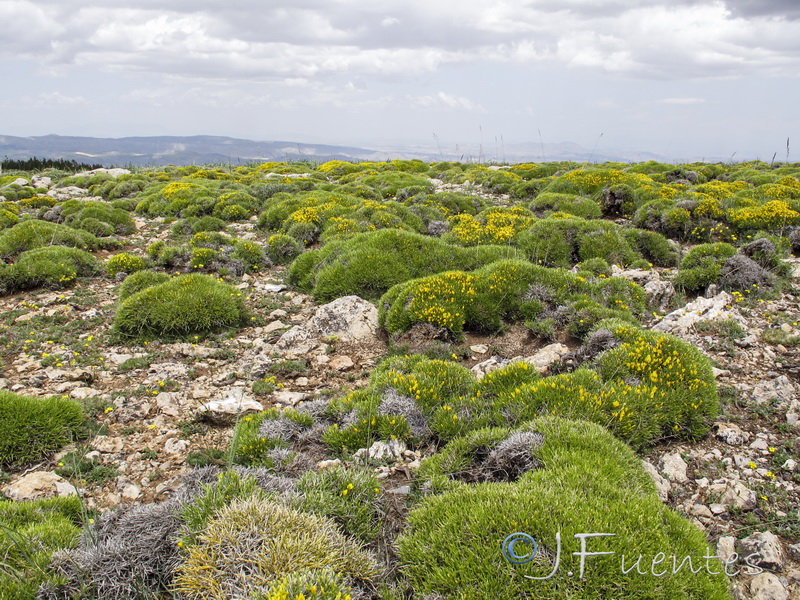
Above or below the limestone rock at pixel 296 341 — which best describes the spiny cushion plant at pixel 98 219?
above

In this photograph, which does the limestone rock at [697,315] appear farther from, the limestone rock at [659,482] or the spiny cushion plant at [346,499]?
the spiny cushion plant at [346,499]

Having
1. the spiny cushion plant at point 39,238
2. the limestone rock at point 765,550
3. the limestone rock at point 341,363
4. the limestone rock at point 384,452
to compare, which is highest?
the spiny cushion plant at point 39,238

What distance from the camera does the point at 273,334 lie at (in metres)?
10.6

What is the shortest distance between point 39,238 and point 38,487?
13.0 m

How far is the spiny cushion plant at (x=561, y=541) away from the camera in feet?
12.7

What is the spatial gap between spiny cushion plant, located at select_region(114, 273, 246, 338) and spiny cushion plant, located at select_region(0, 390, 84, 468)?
3063 mm

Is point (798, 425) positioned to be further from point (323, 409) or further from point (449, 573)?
point (323, 409)

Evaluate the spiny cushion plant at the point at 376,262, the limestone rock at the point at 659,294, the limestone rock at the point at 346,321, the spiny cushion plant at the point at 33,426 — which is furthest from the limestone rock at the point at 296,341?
the limestone rock at the point at 659,294

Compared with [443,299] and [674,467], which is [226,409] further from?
[674,467]

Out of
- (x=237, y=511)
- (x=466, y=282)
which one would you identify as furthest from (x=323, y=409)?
(x=466, y=282)

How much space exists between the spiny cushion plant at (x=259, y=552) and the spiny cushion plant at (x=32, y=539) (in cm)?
115

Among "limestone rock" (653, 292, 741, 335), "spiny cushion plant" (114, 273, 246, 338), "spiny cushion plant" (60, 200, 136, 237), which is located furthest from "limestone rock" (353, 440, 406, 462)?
"spiny cushion plant" (60, 200, 136, 237)

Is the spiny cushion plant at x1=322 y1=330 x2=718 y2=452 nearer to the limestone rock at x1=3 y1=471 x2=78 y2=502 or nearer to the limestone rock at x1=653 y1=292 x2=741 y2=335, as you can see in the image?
the limestone rock at x1=653 y1=292 x2=741 y2=335
